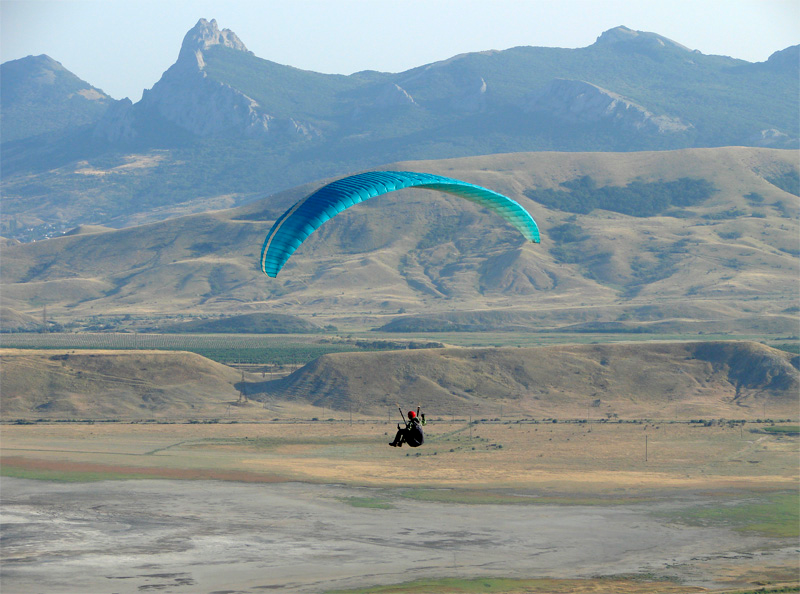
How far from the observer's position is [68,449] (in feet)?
255

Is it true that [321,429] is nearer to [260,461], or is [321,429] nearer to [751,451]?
[260,461]

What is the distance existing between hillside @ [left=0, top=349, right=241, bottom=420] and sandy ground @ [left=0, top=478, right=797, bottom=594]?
3098 cm

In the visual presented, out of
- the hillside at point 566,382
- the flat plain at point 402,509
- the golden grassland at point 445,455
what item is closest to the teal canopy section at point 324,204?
the flat plain at point 402,509

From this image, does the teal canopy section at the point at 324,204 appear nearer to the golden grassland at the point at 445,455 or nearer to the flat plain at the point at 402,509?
the flat plain at the point at 402,509

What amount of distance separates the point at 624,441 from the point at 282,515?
100ft

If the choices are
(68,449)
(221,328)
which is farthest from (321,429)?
(221,328)

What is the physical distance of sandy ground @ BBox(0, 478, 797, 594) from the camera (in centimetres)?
4959

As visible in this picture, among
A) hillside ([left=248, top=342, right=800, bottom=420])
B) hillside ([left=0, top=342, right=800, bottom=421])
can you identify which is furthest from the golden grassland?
hillside ([left=248, top=342, right=800, bottom=420])

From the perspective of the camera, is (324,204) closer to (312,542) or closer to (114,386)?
(312,542)

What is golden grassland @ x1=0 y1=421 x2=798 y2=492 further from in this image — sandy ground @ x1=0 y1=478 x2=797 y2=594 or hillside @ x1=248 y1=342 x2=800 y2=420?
hillside @ x1=248 y1=342 x2=800 y2=420

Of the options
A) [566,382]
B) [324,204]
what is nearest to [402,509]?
[324,204]

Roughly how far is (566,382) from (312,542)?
5180 cm

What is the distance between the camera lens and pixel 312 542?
5497 centimetres

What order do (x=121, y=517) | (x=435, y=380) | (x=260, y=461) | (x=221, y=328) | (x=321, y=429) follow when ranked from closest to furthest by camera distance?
1. (x=121, y=517)
2. (x=260, y=461)
3. (x=321, y=429)
4. (x=435, y=380)
5. (x=221, y=328)
